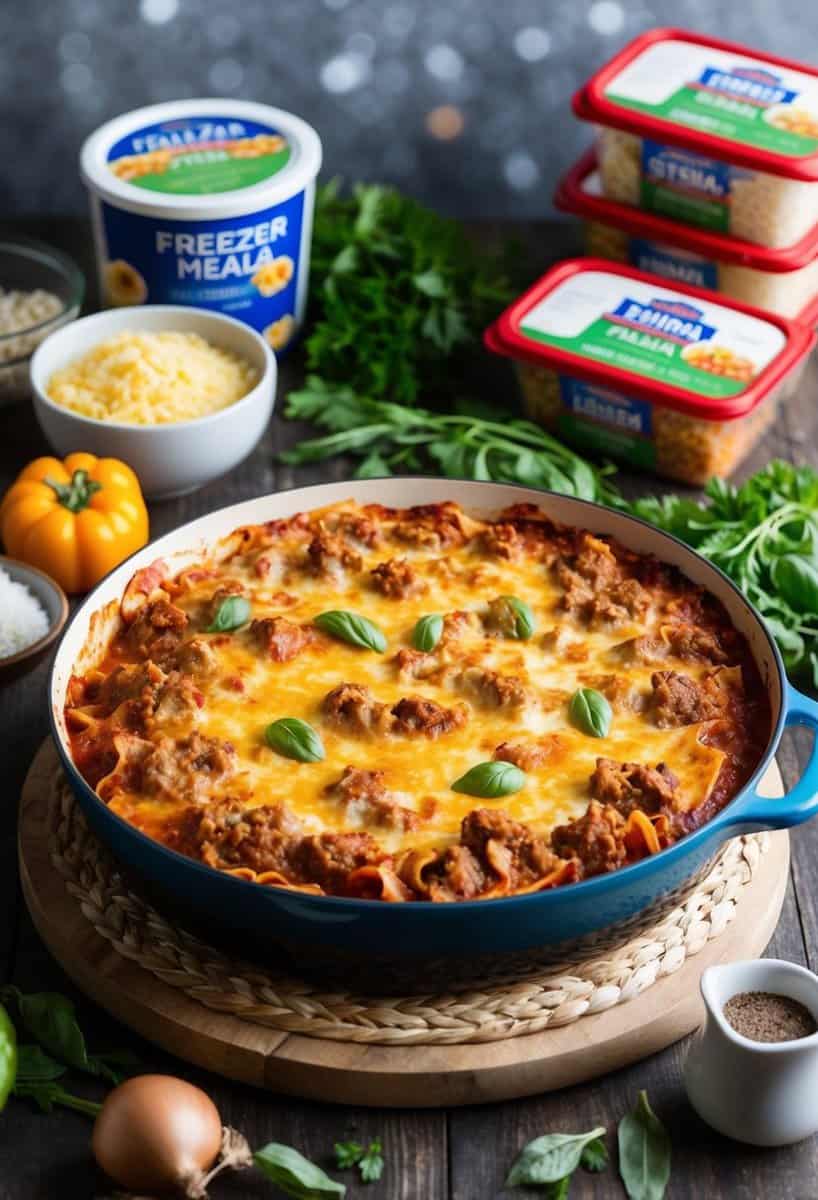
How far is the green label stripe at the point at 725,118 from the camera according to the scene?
4555mm

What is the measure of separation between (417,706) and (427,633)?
246 mm

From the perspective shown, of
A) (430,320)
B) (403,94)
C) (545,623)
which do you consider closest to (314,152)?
(430,320)

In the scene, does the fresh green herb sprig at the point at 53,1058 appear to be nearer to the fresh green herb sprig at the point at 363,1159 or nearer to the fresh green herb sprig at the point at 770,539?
the fresh green herb sprig at the point at 363,1159

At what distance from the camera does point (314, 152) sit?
4.93 meters

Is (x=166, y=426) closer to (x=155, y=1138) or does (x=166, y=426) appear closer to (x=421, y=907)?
(x=421, y=907)

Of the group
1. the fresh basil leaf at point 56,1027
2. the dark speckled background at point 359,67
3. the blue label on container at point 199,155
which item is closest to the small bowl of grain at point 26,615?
the fresh basil leaf at point 56,1027

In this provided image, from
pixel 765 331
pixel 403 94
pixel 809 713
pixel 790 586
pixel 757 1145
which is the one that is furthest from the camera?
pixel 403 94

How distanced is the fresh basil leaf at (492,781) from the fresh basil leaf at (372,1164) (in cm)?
61

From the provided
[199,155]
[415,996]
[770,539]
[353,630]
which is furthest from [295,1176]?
[199,155]

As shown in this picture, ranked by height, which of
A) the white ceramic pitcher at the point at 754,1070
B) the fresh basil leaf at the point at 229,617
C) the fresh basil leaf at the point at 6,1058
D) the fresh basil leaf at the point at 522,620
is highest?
the fresh basil leaf at the point at 522,620

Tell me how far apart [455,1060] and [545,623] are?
3.17 ft

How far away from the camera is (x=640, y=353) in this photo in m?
4.53

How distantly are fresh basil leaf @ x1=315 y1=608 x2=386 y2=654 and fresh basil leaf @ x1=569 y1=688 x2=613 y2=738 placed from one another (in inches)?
16.8

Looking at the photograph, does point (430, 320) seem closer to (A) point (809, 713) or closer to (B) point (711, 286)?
(B) point (711, 286)
